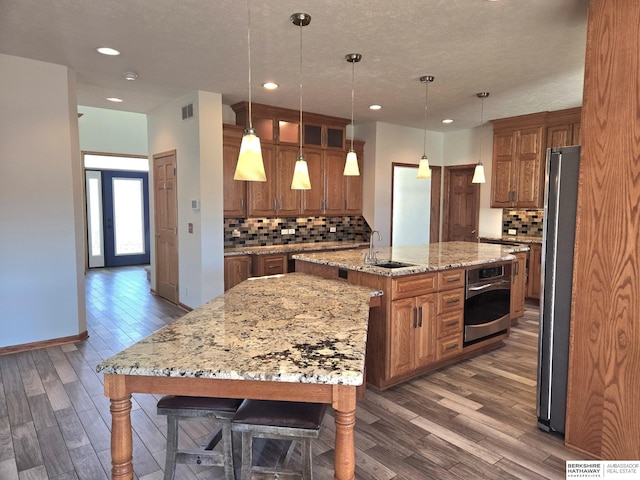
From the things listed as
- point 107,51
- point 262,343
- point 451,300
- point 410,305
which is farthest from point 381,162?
point 262,343

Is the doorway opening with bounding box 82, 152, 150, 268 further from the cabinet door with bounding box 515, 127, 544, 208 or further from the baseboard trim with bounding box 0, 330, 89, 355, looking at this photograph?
the cabinet door with bounding box 515, 127, 544, 208

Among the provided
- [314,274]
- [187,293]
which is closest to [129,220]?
[187,293]

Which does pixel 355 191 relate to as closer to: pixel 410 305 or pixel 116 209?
pixel 410 305

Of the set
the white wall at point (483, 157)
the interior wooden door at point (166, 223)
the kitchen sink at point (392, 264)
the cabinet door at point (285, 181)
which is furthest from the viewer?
the white wall at point (483, 157)

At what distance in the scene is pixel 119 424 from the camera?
1461 millimetres

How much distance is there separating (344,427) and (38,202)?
3.80 metres

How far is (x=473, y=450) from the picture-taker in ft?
7.57

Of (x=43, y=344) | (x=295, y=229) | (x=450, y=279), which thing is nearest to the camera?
(x=450, y=279)

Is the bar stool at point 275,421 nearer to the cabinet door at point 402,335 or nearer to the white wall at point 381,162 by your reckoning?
the cabinet door at point 402,335

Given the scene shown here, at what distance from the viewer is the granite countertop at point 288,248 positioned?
503 centimetres

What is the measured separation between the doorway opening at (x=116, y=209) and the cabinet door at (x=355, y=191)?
16.1ft

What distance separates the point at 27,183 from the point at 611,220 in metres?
4.60

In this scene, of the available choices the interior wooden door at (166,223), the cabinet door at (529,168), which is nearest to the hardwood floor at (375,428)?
the interior wooden door at (166,223)

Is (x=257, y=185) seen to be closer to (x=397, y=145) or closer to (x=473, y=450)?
(x=397, y=145)
